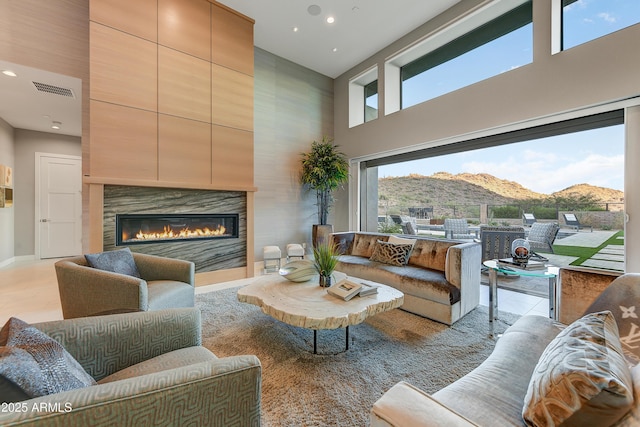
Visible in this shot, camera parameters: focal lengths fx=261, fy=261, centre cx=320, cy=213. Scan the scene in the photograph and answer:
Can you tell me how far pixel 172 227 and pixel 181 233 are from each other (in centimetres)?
14

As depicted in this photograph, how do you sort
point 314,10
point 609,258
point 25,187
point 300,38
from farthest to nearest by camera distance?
point 25,187 < point 300,38 < point 314,10 < point 609,258

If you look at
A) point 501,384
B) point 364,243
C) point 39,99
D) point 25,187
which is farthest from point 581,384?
point 25,187

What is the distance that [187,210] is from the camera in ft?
12.0

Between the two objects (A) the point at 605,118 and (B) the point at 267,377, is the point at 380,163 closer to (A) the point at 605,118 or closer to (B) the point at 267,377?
(A) the point at 605,118

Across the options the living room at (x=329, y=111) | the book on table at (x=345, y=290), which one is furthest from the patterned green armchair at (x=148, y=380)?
the living room at (x=329, y=111)

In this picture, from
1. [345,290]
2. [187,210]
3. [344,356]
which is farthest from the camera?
[187,210]

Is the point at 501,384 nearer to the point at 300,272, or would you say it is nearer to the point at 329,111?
the point at 300,272

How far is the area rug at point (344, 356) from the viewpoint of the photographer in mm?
1470

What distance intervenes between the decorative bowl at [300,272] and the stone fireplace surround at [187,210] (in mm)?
1792

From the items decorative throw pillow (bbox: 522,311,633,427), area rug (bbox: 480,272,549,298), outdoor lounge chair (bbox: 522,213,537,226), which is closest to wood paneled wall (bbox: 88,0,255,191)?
decorative throw pillow (bbox: 522,311,633,427)

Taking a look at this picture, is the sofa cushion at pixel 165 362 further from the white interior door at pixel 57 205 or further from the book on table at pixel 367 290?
the white interior door at pixel 57 205

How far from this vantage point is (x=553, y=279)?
7.09ft

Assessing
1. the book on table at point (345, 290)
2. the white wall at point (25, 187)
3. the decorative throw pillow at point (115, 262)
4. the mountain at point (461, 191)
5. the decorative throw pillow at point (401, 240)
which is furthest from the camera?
the white wall at point (25, 187)

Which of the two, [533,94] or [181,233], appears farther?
[181,233]
